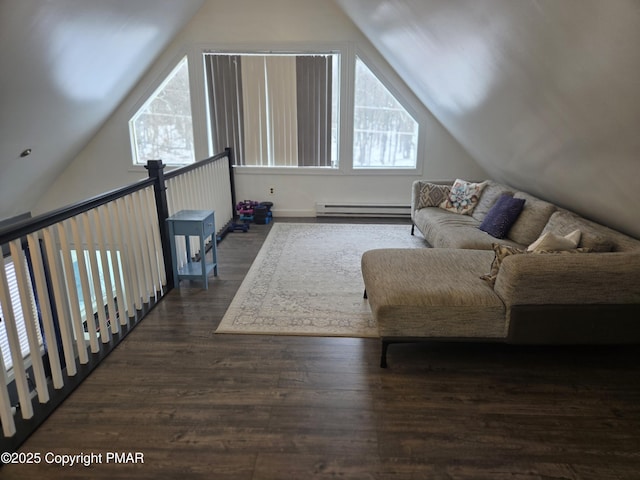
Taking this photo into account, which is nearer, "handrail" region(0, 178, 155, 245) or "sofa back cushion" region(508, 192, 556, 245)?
"handrail" region(0, 178, 155, 245)

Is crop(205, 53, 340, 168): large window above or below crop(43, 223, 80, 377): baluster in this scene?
above

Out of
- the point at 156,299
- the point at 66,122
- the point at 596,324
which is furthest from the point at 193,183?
the point at 596,324

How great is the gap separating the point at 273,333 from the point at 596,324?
1857mm

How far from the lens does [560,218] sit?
10.2 feet

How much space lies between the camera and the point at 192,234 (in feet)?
10.6

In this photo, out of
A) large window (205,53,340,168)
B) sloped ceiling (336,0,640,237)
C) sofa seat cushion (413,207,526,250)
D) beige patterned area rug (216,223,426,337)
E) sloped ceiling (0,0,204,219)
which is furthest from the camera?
large window (205,53,340,168)

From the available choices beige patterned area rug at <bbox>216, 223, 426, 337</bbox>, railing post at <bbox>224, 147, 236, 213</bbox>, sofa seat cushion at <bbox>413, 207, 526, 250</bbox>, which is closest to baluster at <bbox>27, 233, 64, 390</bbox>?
beige patterned area rug at <bbox>216, 223, 426, 337</bbox>

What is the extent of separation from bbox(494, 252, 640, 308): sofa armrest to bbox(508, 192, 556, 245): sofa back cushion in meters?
1.15

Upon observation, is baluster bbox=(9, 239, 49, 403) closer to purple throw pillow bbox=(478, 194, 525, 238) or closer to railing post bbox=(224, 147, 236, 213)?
purple throw pillow bbox=(478, 194, 525, 238)

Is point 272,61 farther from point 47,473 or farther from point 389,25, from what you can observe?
point 47,473

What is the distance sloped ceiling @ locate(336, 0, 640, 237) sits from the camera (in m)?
1.57

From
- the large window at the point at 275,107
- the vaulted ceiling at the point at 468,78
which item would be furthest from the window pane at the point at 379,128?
the vaulted ceiling at the point at 468,78

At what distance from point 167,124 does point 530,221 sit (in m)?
4.62

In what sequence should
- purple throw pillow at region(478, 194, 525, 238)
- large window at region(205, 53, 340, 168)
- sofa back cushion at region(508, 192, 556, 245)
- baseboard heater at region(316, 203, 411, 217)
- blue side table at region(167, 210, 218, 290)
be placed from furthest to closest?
baseboard heater at region(316, 203, 411, 217) → large window at region(205, 53, 340, 168) → purple throw pillow at region(478, 194, 525, 238) → sofa back cushion at region(508, 192, 556, 245) → blue side table at region(167, 210, 218, 290)
